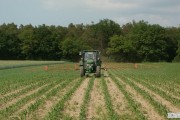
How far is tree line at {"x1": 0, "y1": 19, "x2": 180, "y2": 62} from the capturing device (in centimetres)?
10119

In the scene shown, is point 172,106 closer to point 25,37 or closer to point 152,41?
point 152,41

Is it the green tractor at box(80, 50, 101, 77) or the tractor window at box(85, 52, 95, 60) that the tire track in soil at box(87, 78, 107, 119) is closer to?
the green tractor at box(80, 50, 101, 77)

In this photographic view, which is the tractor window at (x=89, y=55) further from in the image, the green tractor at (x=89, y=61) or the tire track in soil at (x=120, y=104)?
the tire track in soil at (x=120, y=104)

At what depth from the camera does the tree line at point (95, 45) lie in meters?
101

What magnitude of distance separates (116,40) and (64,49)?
12.7 metres

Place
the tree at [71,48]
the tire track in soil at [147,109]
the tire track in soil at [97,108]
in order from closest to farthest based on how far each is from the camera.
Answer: the tire track in soil at [147,109]
the tire track in soil at [97,108]
the tree at [71,48]

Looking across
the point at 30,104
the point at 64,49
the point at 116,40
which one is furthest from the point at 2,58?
→ the point at 30,104

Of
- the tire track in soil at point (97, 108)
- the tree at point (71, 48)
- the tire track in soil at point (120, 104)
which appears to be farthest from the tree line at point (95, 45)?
the tire track in soil at point (97, 108)

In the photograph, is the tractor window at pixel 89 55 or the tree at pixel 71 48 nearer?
the tractor window at pixel 89 55

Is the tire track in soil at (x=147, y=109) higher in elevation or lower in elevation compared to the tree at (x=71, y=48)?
lower

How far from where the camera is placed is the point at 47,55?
107 meters

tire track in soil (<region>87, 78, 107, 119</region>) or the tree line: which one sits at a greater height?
the tree line

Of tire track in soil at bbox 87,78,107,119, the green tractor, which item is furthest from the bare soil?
the green tractor

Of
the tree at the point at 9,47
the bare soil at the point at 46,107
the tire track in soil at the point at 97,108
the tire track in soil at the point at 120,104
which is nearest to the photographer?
the tire track in soil at the point at 97,108
